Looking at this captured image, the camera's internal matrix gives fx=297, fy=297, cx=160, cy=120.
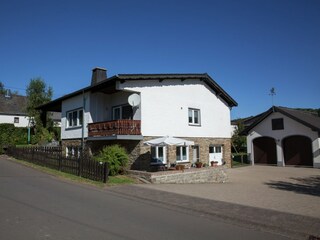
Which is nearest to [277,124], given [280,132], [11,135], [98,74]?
[280,132]

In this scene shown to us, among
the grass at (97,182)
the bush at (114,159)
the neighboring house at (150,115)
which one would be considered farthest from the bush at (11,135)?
the bush at (114,159)

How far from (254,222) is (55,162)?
1367cm

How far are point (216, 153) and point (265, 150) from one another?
27.3 ft

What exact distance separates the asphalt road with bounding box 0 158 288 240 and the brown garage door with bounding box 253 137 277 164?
22.5 metres

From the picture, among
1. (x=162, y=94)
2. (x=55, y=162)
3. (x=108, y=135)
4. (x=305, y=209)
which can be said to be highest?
(x=162, y=94)

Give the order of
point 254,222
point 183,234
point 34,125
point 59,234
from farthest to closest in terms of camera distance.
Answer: point 34,125 < point 254,222 < point 183,234 < point 59,234

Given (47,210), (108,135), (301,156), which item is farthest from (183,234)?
(301,156)

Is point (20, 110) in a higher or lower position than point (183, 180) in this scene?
higher

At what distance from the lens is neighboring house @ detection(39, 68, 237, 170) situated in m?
18.4

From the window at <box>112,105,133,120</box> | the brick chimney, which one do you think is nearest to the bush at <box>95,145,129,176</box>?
the window at <box>112,105,133,120</box>

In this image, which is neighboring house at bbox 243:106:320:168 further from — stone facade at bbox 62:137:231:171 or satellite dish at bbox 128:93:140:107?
satellite dish at bbox 128:93:140:107

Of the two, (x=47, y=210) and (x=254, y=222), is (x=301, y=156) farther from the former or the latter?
(x=47, y=210)

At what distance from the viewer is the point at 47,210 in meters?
8.02

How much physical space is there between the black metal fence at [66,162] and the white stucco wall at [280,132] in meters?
19.7
